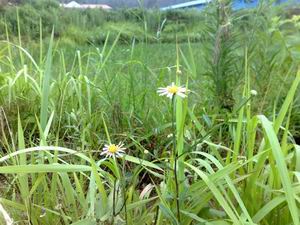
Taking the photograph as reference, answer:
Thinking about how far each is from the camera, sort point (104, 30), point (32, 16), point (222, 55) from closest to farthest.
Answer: point (222, 55), point (104, 30), point (32, 16)

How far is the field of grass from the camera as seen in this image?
3.13 ft

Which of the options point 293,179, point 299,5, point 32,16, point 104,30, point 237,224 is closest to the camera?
point 237,224

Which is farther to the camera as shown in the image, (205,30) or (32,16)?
(32,16)

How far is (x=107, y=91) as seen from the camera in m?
1.61

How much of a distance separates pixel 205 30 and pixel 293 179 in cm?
67

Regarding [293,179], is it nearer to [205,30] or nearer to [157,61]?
[205,30]

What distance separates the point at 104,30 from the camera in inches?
106

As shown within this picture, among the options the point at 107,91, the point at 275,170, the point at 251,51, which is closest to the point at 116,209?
the point at 275,170

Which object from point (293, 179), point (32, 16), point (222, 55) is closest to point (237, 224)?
point (293, 179)

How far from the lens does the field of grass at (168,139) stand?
953 millimetres

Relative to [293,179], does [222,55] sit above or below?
above

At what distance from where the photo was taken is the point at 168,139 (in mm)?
1430

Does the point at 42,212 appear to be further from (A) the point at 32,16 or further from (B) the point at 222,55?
(A) the point at 32,16

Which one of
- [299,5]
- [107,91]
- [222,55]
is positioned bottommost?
[107,91]
